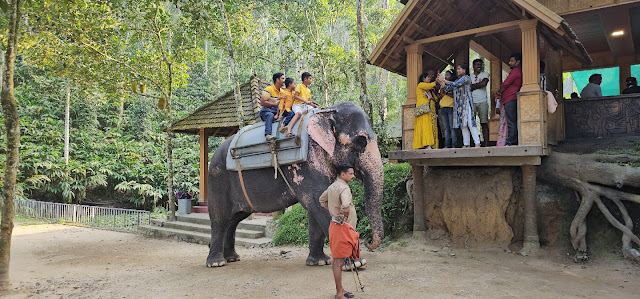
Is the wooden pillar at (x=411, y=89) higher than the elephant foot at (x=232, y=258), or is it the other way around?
the wooden pillar at (x=411, y=89)

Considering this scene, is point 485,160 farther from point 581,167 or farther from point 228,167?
point 228,167

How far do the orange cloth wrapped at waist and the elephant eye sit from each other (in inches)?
51.8

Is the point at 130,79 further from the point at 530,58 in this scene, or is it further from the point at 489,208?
the point at 530,58

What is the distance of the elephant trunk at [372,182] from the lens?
512 cm

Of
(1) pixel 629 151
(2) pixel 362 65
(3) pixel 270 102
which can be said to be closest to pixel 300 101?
(3) pixel 270 102

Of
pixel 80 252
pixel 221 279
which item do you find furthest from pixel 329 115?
pixel 80 252

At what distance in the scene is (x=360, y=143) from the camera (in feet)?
17.7

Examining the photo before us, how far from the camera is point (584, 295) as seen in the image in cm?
445

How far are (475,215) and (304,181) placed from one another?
354cm

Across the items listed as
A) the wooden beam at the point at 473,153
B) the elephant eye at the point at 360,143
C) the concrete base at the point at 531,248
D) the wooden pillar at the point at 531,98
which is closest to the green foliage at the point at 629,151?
the wooden pillar at the point at 531,98

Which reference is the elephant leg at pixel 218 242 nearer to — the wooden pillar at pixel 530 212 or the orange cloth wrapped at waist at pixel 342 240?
the orange cloth wrapped at waist at pixel 342 240

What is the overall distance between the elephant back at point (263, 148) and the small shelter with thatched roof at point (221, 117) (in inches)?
200

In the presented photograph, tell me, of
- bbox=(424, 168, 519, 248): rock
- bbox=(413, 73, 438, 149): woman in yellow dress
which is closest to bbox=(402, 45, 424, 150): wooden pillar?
bbox=(413, 73, 438, 149): woman in yellow dress

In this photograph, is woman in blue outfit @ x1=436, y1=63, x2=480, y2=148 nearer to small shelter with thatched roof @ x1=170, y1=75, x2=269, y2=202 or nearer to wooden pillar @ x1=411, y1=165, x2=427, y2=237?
wooden pillar @ x1=411, y1=165, x2=427, y2=237
